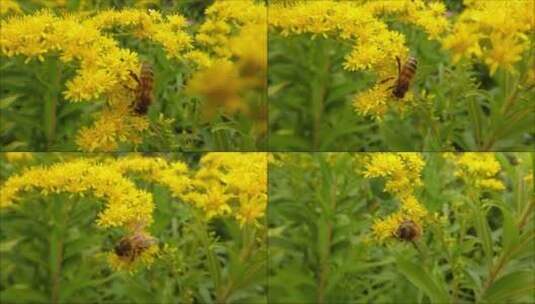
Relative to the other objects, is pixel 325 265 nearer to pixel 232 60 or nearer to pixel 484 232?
pixel 484 232

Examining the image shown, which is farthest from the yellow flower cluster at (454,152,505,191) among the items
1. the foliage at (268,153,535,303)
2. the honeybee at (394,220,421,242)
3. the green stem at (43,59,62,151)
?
the green stem at (43,59,62,151)

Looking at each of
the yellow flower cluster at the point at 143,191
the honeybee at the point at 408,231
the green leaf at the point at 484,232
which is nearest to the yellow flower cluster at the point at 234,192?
the yellow flower cluster at the point at 143,191

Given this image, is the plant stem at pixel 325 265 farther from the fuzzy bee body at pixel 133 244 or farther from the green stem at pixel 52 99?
the green stem at pixel 52 99

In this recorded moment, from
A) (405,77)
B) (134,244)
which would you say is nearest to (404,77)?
(405,77)

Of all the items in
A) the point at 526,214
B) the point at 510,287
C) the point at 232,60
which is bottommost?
the point at 510,287

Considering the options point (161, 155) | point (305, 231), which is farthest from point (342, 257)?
point (161, 155)

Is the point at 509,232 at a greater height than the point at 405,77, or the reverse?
the point at 405,77

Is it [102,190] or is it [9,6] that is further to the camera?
[102,190]
